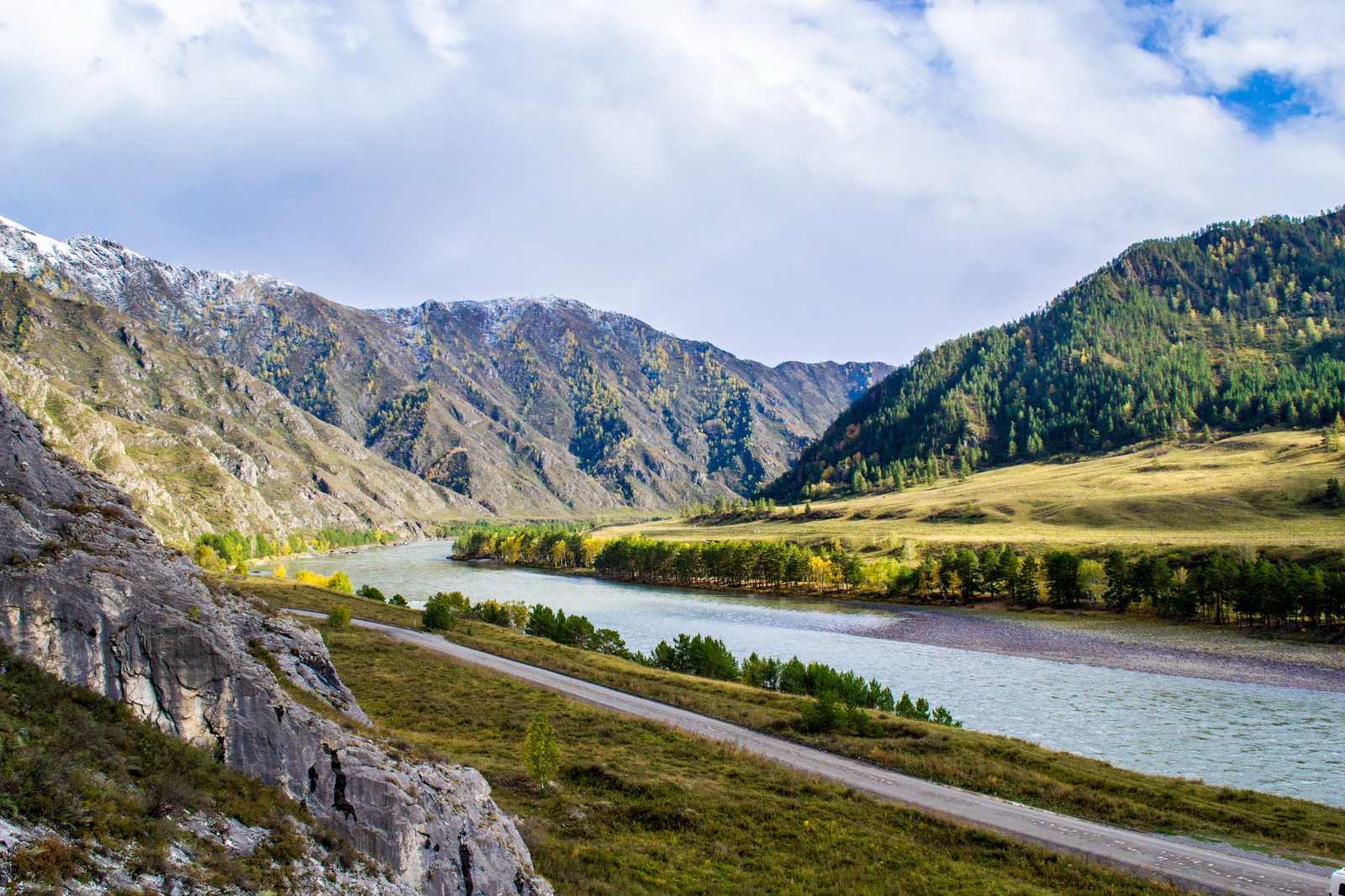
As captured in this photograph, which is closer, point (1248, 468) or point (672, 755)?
point (672, 755)

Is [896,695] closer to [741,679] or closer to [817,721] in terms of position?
[741,679]

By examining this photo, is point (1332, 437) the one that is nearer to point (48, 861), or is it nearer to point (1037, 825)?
point (1037, 825)

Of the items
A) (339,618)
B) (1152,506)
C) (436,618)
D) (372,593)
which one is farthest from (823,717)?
(1152,506)

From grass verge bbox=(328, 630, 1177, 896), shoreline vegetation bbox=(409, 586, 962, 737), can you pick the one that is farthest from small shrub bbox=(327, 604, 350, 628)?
grass verge bbox=(328, 630, 1177, 896)

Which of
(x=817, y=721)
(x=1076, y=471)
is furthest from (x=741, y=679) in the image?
(x=1076, y=471)

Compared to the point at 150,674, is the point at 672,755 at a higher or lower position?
lower

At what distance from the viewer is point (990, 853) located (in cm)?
2030

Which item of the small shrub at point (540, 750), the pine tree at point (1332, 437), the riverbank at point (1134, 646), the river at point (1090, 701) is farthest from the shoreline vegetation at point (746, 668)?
the pine tree at point (1332, 437)

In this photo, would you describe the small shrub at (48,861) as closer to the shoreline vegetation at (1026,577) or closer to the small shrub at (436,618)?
the small shrub at (436,618)

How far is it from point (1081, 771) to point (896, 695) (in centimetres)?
2381

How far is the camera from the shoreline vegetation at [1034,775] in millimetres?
23078

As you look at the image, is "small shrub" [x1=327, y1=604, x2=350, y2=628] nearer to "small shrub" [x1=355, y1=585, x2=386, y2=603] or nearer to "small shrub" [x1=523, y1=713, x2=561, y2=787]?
"small shrub" [x1=355, y1=585, x2=386, y2=603]

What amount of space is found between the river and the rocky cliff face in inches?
1496

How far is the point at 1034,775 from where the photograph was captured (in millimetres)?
27609
